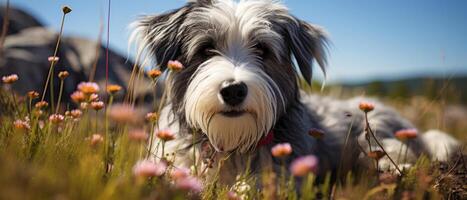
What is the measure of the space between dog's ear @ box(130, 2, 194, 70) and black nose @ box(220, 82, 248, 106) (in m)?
1.07

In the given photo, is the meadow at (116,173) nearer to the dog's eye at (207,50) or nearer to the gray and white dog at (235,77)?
the gray and white dog at (235,77)

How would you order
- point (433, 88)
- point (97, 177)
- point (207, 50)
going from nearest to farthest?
point (97, 177)
point (207, 50)
point (433, 88)

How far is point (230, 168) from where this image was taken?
3986 mm

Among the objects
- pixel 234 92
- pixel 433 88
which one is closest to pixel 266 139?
pixel 234 92

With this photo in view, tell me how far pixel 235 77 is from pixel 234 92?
112 millimetres

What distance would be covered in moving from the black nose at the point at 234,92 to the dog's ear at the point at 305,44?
1.19 meters

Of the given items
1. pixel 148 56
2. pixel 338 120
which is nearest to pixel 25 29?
pixel 148 56

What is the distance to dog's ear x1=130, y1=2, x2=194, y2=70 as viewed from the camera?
4.12 m

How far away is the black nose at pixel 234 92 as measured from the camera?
10.5ft

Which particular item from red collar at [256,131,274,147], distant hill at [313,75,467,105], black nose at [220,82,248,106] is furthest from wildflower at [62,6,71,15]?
distant hill at [313,75,467,105]

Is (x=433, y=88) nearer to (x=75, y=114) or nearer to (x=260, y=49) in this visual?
(x=260, y=49)

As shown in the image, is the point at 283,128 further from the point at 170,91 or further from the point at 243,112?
the point at 170,91

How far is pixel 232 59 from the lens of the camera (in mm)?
3691

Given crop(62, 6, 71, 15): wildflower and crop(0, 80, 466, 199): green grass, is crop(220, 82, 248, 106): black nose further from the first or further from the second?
crop(62, 6, 71, 15): wildflower
